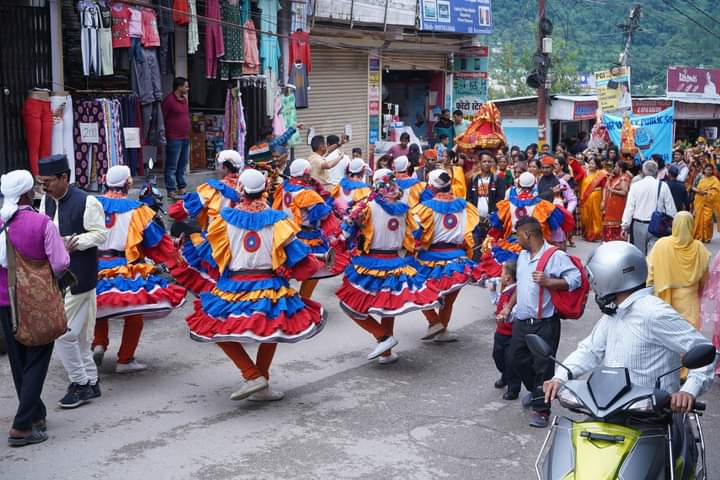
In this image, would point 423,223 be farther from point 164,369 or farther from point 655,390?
point 655,390

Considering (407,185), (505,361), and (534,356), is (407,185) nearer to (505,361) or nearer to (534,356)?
(505,361)

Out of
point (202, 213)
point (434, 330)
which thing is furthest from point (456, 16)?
point (202, 213)

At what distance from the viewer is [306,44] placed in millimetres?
19203

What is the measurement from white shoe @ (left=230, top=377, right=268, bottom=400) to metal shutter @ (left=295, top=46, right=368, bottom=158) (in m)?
13.7

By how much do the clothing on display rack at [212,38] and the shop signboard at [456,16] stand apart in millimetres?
9210

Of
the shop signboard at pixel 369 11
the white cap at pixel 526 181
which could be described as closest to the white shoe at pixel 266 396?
the white cap at pixel 526 181

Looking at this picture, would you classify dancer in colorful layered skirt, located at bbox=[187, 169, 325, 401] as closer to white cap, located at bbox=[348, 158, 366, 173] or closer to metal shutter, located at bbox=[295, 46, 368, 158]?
white cap, located at bbox=[348, 158, 366, 173]

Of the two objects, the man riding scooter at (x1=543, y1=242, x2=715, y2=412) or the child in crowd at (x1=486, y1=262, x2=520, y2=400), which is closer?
the man riding scooter at (x1=543, y1=242, x2=715, y2=412)

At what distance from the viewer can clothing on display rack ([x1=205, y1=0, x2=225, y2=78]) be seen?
16.1 metres

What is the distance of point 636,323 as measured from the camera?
16.9 feet

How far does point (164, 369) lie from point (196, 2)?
864 cm

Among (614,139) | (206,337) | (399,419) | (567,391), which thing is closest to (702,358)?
(567,391)

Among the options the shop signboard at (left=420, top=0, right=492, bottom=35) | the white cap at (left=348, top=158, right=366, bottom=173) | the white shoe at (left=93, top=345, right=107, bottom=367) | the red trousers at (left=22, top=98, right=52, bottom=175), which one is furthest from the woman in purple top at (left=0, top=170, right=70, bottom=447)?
the shop signboard at (left=420, top=0, right=492, bottom=35)

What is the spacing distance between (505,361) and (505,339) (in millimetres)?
190
